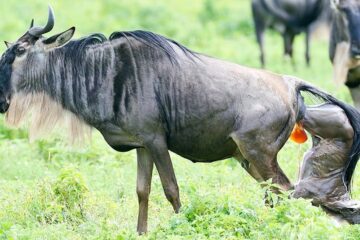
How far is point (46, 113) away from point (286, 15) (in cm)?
1018

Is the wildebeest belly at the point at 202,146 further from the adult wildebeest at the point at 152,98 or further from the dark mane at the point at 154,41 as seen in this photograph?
the dark mane at the point at 154,41

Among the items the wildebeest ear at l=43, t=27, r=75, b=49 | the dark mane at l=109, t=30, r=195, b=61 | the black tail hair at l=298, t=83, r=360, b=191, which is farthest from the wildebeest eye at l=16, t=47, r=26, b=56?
the black tail hair at l=298, t=83, r=360, b=191

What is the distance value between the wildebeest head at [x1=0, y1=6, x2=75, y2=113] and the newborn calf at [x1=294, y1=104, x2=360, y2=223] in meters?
1.78

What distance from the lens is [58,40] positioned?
22.5 feet

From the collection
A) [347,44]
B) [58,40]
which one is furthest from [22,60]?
[347,44]

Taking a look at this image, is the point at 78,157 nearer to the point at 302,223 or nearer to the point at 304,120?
the point at 304,120

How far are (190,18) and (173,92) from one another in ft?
39.8

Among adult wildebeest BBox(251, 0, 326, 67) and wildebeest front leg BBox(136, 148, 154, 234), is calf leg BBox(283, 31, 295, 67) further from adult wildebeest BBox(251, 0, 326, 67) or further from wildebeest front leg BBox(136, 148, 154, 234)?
wildebeest front leg BBox(136, 148, 154, 234)

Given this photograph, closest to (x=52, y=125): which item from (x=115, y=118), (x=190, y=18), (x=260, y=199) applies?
(x=115, y=118)

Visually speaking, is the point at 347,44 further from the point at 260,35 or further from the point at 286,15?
the point at 286,15

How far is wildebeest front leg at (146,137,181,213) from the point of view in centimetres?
657

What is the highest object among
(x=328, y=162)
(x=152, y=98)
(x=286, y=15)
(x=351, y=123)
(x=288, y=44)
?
(x=152, y=98)

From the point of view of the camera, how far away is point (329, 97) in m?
7.05

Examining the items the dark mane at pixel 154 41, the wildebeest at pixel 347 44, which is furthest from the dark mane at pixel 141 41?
the wildebeest at pixel 347 44
